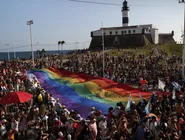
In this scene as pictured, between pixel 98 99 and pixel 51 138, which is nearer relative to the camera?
pixel 51 138

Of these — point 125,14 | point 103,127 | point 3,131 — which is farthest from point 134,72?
point 125,14

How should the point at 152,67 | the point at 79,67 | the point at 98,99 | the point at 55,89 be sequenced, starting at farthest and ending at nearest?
the point at 79,67 → the point at 152,67 → the point at 55,89 → the point at 98,99

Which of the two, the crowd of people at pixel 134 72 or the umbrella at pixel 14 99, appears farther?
Answer: the crowd of people at pixel 134 72

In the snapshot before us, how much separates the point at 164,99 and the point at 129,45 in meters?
58.2

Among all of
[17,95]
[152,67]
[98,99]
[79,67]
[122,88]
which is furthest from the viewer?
[79,67]

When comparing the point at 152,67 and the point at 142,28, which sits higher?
the point at 142,28

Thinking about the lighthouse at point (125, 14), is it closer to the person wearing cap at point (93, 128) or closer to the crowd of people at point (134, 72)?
the crowd of people at point (134, 72)

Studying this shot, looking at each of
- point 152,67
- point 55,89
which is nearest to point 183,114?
point 55,89

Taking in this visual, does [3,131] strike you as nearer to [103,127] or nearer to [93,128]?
[93,128]

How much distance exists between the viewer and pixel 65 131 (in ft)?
35.7

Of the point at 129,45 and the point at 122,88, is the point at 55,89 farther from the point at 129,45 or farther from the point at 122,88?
the point at 129,45

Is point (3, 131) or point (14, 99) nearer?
point (3, 131)

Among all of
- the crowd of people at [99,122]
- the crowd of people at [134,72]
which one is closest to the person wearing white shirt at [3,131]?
the crowd of people at [99,122]

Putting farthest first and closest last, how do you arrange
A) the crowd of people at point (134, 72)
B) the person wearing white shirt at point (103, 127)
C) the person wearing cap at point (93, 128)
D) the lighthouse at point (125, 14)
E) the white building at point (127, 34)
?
the lighthouse at point (125, 14)
the white building at point (127, 34)
the crowd of people at point (134, 72)
the person wearing white shirt at point (103, 127)
the person wearing cap at point (93, 128)
